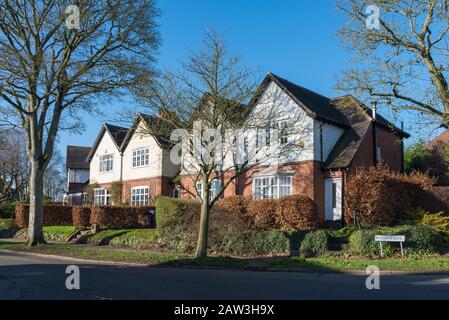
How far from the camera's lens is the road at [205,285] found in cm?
1037

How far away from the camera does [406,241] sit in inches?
760

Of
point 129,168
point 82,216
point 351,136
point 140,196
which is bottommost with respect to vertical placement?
point 82,216

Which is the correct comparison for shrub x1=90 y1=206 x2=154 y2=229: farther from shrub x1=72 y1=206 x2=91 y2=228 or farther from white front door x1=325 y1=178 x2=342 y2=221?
white front door x1=325 y1=178 x2=342 y2=221

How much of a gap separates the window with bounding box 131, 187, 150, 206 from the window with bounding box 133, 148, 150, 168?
1933mm

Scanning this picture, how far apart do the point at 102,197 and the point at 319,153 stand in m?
22.1

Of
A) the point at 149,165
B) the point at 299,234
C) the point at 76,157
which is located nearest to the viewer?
the point at 299,234

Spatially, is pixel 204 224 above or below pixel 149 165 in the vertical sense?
below

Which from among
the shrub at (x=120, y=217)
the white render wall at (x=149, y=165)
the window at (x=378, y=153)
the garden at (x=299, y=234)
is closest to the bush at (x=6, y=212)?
the white render wall at (x=149, y=165)

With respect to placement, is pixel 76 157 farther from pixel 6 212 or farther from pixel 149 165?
pixel 149 165

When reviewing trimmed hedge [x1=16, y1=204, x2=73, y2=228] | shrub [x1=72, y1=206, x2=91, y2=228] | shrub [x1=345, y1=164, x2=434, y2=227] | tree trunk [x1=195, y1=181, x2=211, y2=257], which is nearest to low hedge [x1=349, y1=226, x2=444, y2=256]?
shrub [x1=345, y1=164, x2=434, y2=227]

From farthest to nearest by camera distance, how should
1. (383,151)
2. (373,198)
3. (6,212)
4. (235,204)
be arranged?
(6,212), (383,151), (235,204), (373,198)

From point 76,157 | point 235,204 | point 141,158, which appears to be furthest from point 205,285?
point 76,157

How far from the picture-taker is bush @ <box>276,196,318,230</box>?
23.7 metres
